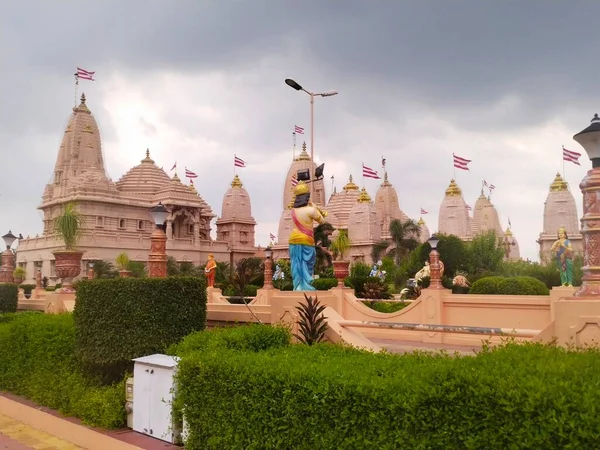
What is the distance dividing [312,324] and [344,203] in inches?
2193

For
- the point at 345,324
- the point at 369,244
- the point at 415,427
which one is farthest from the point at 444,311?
the point at 369,244

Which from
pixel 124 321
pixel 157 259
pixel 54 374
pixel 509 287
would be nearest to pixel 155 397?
pixel 124 321

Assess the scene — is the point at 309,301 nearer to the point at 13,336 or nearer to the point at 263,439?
the point at 263,439

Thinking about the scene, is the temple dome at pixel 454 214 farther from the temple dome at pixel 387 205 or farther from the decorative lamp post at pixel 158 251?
the decorative lamp post at pixel 158 251

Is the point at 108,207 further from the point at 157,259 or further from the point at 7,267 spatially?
the point at 157,259

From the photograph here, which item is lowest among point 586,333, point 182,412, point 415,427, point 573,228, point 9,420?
point 9,420

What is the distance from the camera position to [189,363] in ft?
19.5

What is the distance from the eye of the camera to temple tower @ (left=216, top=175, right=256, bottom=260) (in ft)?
210

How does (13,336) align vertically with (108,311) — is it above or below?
below

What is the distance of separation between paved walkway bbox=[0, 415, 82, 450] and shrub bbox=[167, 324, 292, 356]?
Result: 86.8 inches

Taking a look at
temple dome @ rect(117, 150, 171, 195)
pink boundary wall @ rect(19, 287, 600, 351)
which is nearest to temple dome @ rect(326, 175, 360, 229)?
temple dome @ rect(117, 150, 171, 195)

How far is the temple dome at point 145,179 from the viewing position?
57.9 metres

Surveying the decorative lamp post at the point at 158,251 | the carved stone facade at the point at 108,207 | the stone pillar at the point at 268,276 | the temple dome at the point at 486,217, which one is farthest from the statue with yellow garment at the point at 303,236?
the temple dome at the point at 486,217

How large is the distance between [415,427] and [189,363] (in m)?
2.87
